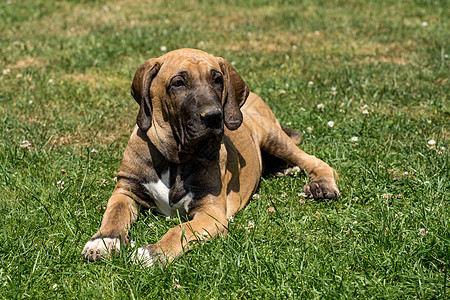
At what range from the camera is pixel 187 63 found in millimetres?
3588

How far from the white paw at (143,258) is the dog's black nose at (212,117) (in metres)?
0.95

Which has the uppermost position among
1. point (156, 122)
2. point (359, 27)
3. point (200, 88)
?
point (200, 88)

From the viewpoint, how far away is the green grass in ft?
10.1

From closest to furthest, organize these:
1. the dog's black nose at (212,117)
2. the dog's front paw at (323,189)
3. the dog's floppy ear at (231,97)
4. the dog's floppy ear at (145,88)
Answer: the dog's black nose at (212,117) < the dog's floppy ear at (145,88) < the dog's floppy ear at (231,97) < the dog's front paw at (323,189)

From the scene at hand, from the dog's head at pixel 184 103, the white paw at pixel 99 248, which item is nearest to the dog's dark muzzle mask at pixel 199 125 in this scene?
the dog's head at pixel 184 103

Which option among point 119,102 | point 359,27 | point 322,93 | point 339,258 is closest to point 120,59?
point 119,102

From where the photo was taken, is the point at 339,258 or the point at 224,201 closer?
the point at 339,258

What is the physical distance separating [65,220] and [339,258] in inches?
76.9

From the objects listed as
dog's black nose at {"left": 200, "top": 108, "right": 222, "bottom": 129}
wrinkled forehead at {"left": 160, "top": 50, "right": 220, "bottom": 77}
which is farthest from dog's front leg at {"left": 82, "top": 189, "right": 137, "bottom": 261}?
wrinkled forehead at {"left": 160, "top": 50, "right": 220, "bottom": 77}

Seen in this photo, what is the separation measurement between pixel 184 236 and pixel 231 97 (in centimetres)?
118

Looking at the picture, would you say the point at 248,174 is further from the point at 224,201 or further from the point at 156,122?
the point at 156,122

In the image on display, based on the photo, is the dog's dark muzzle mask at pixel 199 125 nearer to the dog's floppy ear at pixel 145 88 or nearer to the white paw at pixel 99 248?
the dog's floppy ear at pixel 145 88

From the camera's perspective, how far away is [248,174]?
4.37 metres

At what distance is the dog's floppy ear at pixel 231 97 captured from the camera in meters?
3.87
